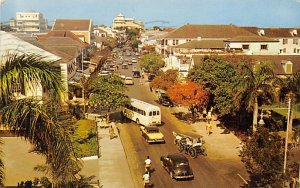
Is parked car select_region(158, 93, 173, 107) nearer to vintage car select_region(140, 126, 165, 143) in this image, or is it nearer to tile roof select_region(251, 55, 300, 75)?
tile roof select_region(251, 55, 300, 75)

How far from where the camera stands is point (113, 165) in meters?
24.6

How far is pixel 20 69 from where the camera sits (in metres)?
10.2

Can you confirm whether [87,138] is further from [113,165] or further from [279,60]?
Result: [279,60]

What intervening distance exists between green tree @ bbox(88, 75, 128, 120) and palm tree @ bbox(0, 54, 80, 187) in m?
23.9

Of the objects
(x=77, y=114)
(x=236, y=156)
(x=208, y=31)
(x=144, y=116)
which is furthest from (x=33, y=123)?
(x=208, y=31)

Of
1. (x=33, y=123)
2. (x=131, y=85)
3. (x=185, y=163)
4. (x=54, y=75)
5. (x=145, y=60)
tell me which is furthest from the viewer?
(x=145, y=60)

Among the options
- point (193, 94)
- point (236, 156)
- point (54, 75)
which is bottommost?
point (236, 156)

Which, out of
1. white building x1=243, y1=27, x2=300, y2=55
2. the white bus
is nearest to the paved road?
the white bus

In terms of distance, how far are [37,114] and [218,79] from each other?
2553cm

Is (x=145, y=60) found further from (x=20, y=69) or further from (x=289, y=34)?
(x=20, y=69)

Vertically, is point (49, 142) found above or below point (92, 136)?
above

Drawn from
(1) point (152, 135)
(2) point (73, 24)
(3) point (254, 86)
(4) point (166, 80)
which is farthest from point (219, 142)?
(2) point (73, 24)

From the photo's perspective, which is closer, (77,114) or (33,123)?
(33,123)

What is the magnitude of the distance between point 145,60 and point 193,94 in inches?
1549
